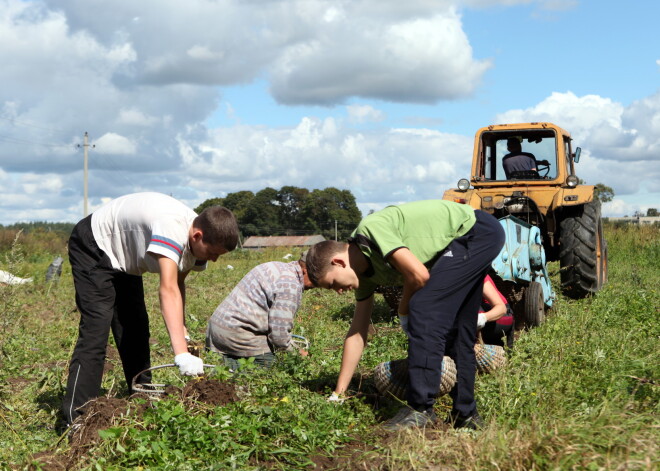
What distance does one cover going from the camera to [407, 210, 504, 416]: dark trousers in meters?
3.50

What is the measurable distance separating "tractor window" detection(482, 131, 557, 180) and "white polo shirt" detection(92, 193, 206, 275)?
5.93 metres

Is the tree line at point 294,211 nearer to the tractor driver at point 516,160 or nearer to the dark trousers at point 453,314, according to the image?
the tractor driver at point 516,160

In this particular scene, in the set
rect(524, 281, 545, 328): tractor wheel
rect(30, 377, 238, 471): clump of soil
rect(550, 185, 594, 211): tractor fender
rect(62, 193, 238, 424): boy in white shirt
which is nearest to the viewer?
rect(30, 377, 238, 471): clump of soil

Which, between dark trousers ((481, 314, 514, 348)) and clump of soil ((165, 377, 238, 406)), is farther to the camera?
dark trousers ((481, 314, 514, 348))

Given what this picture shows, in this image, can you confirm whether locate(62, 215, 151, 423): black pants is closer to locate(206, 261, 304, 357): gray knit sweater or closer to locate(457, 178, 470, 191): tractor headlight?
locate(206, 261, 304, 357): gray knit sweater

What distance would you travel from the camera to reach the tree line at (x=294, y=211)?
67188 mm

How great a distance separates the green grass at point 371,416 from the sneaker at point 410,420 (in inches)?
3.2

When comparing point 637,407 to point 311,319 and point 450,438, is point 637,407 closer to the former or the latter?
point 450,438

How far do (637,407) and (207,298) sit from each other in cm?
769

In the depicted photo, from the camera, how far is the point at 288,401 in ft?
12.4

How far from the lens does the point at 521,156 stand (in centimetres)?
912

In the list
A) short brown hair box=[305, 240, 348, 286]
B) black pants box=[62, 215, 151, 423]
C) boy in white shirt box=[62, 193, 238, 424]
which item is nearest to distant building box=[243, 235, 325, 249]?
boy in white shirt box=[62, 193, 238, 424]

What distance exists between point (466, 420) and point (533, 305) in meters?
3.30

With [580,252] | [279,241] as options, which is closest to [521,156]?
[580,252]
